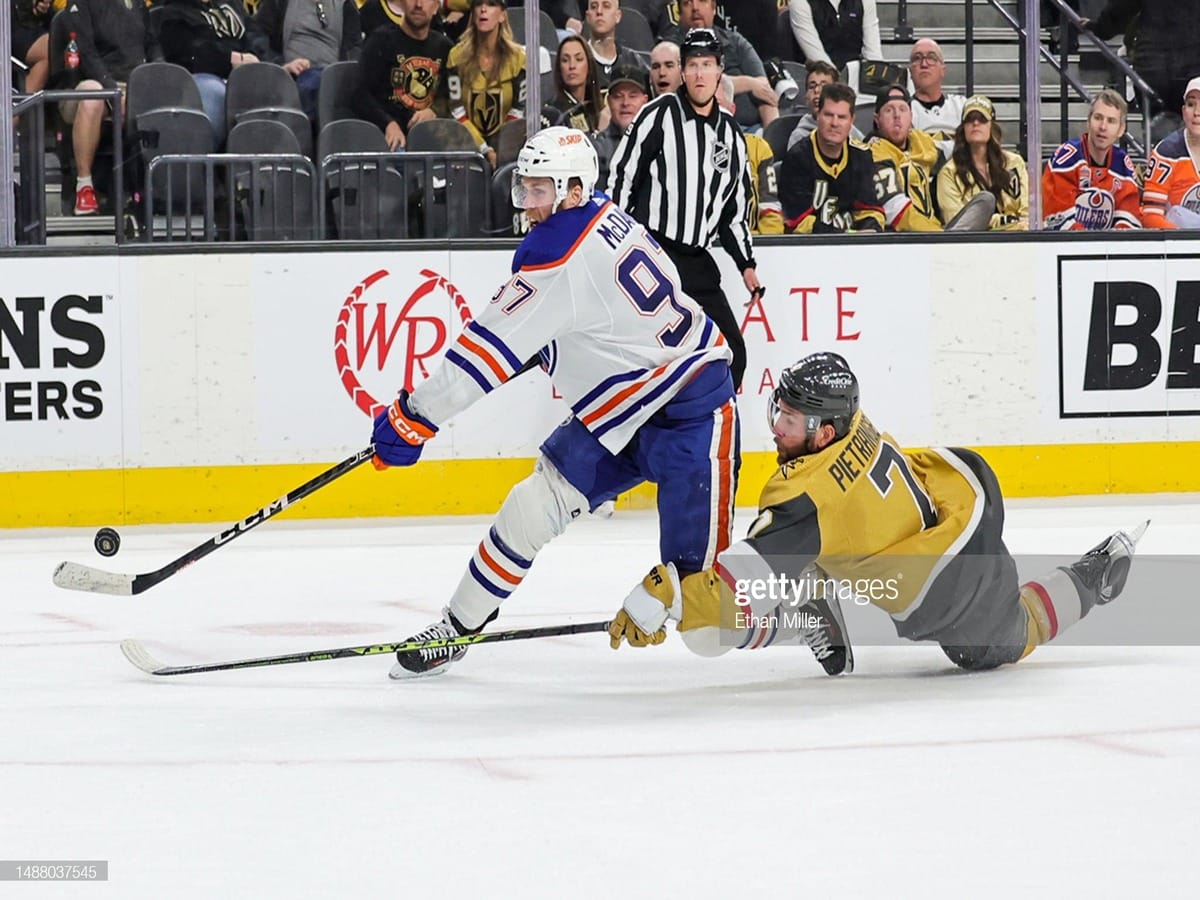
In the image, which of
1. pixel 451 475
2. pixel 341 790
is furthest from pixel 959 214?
pixel 341 790

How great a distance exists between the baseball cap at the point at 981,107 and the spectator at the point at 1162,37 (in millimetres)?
947

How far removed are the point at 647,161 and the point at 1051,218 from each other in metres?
1.77

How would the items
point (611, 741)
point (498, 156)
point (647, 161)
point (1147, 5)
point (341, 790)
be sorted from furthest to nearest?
point (1147, 5) → point (498, 156) → point (647, 161) → point (611, 741) → point (341, 790)

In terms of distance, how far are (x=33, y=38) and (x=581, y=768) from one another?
472cm

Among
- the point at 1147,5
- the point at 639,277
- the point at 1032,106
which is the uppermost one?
the point at 1147,5

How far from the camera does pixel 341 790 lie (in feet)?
8.25

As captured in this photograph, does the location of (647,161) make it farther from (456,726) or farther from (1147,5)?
(456,726)

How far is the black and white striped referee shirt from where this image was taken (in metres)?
6.07

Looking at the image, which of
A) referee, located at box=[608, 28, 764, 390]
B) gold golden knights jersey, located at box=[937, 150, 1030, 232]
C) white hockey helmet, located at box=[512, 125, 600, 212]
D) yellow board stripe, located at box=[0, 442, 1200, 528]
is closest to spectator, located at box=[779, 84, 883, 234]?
gold golden knights jersey, located at box=[937, 150, 1030, 232]

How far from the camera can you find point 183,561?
382 cm

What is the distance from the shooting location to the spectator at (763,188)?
6.75 metres

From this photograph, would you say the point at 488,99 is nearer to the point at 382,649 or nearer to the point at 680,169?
the point at 680,169

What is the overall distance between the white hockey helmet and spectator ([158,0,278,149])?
3.37 m

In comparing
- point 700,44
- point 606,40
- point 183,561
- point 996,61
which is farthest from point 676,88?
point 183,561
